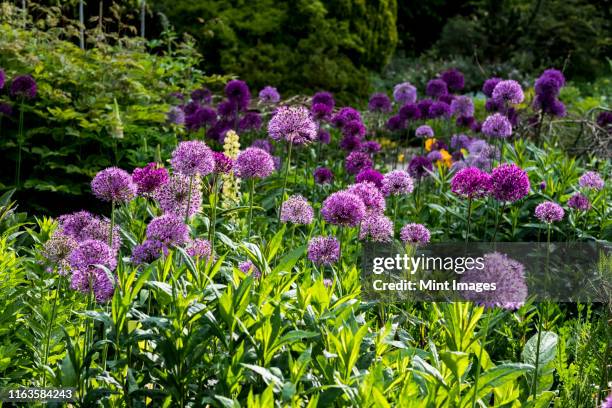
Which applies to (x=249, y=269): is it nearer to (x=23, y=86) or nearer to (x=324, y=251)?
(x=324, y=251)

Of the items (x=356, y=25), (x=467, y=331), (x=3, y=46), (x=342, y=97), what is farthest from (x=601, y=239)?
(x=356, y=25)

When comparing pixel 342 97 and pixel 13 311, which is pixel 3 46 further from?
pixel 342 97

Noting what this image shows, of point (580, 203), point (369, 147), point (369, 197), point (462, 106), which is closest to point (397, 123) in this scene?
point (369, 147)

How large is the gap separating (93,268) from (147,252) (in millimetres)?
263

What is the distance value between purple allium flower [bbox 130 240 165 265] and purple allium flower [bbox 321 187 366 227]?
667 mm

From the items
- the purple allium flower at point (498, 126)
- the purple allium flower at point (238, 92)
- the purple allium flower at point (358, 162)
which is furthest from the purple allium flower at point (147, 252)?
the purple allium flower at point (238, 92)

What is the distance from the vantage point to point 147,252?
253 cm

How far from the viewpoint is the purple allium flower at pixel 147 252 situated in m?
2.49

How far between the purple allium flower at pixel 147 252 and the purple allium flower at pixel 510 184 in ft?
4.16

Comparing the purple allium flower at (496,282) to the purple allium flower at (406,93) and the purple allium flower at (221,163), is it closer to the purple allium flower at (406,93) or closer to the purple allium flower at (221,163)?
the purple allium flower at (221,163)

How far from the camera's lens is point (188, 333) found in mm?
2104

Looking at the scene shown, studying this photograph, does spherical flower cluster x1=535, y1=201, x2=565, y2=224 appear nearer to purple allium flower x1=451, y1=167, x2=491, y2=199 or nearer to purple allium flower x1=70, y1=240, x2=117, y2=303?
purple allium flower x1=451, y1=167, x2=491, y2=199

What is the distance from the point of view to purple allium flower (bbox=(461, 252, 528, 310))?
2.08 metres

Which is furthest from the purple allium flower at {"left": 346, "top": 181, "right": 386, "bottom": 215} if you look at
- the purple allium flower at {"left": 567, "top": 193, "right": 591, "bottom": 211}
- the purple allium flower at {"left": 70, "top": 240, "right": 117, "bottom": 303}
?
the purple allium flower at {"left": 567, "top": 193, "right": 591, "bottom": 211}
